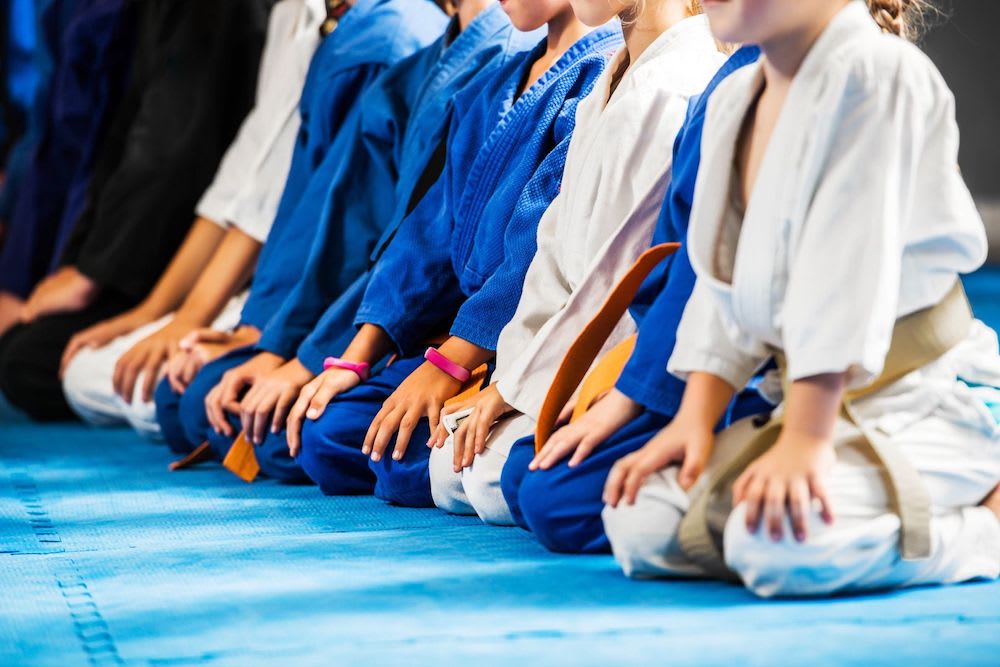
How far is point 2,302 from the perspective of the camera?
14.6 ft

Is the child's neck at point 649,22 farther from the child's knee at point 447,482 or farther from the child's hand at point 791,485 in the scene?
the child's hand at point 791,485

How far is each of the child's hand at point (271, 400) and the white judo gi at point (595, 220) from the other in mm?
555

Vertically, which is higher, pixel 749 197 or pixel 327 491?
pixel 749 197

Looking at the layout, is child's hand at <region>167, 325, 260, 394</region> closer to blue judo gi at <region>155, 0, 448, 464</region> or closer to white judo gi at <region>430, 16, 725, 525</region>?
blue judo gi at <region>155, 0, 448, 464</region>

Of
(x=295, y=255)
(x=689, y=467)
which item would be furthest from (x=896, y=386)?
(x=295, y=255)

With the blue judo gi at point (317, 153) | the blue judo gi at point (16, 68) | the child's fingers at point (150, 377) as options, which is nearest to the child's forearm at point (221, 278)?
the child's fingers at point (150, 377)

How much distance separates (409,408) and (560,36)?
667 millimetres

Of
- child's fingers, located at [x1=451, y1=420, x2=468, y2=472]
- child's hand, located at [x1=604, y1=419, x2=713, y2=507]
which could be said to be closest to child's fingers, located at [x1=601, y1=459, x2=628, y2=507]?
child's hand, located at [x1=604, y1=419, x2=713, y2=507]

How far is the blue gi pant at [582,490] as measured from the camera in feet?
6.31

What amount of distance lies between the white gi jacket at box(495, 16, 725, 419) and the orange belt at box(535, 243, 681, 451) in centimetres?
10

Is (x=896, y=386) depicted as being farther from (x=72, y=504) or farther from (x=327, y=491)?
(x=72, y=504)

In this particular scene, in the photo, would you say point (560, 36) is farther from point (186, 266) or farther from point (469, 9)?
point (186, 266)

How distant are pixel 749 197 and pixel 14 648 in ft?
3.18

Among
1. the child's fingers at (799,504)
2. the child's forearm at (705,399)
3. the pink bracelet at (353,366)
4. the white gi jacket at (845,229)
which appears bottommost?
the pink bracelet at (353,366)
